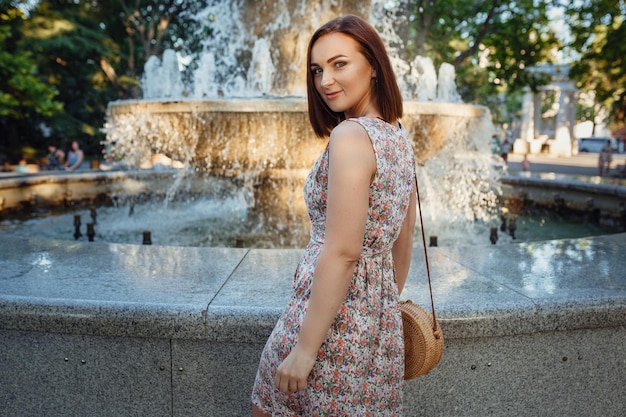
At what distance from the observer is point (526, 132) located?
44.7 meters

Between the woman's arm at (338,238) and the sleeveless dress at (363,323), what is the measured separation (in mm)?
70

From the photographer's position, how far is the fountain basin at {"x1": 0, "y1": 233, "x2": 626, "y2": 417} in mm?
→ 2730

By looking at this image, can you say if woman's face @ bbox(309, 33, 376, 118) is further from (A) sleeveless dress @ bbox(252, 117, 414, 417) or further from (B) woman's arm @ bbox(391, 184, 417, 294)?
(B) woman's arm @ bbox(391, 184, 417, 294)

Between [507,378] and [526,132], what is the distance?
4513 centimetres

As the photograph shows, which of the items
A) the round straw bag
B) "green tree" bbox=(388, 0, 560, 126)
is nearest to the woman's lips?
the round straw bag

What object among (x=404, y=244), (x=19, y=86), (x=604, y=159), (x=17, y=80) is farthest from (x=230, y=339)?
(x=604, y=159)

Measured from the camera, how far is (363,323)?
1795 mm

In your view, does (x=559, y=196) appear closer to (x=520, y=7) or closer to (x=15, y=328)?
(x=15, y=328)

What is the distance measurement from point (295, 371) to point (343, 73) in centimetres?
93

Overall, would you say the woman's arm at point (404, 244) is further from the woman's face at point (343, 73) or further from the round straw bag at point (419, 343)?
the woman's face at point (343, 73)

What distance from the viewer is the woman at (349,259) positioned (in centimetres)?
166

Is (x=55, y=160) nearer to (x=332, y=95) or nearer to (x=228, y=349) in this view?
(x=228, y=349)

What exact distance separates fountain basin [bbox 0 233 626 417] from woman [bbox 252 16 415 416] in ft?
2.94

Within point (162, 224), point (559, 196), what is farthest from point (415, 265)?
point (559, 196)
